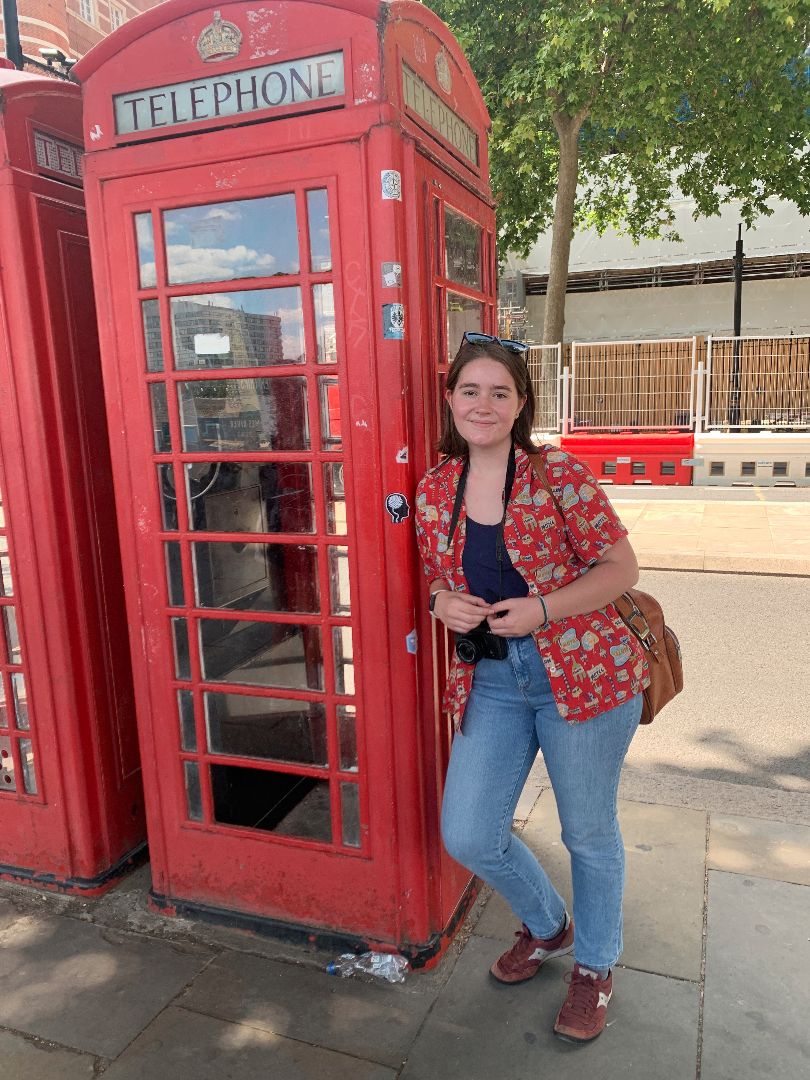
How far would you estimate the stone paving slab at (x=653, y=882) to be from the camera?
259 centimetres

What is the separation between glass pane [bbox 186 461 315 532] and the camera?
2.52 m

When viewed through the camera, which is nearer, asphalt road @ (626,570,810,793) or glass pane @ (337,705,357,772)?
glass pane @ (337,705,357,772)

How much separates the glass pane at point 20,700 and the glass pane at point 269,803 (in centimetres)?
75

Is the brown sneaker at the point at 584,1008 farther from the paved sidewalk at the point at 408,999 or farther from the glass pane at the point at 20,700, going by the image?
the glass pane at the point at 20,700

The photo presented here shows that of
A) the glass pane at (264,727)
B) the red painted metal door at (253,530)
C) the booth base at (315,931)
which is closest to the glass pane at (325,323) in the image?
the red painted metal door at (253,530)

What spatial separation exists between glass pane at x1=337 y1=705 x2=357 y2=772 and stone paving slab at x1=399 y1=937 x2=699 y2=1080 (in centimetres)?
71

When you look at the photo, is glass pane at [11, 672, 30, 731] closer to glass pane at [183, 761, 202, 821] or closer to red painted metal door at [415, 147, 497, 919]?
glass pane at [183, 761, 202, 821]

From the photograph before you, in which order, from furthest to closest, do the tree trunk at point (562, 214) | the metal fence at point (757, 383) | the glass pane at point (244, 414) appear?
the tree trunk at point (562, 214)
the metal fence at point (757, 383)
the glass pane at point (244, 414)

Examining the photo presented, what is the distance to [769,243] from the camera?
69.5 ft

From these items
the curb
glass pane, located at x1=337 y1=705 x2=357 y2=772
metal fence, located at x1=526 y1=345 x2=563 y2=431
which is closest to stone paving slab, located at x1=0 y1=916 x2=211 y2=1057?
Answer: glass pane, located at x1=337 y1=705 x2=357 y2=772

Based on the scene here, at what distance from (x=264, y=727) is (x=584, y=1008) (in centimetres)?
129

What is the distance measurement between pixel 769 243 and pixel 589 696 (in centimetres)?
2256

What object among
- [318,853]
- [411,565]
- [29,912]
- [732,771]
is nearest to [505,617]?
[411,565]

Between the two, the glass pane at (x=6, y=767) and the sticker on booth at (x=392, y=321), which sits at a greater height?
the sticker on booth at (x=392, y=321)
